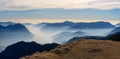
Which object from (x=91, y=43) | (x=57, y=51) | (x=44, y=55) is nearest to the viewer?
(x=44, y=55)

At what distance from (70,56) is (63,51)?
97.0 inches

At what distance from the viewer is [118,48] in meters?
54.2

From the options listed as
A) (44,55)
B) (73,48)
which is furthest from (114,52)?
(44,55)

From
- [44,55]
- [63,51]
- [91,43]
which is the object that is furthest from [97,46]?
[44,55]

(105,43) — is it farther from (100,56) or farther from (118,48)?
(100,56)

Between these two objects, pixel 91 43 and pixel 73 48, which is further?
pixel 91 43

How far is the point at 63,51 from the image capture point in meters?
52.0

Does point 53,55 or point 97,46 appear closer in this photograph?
point 53,55

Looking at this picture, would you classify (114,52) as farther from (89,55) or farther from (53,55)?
(53,55)

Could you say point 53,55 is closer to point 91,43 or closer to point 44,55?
point 44,55

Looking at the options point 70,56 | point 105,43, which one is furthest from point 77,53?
point 105,43

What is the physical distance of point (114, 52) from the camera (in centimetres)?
5141

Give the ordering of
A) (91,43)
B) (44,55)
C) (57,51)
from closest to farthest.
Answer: (44,55) → (57,51) → (91,43)

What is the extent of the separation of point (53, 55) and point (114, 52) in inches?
391
